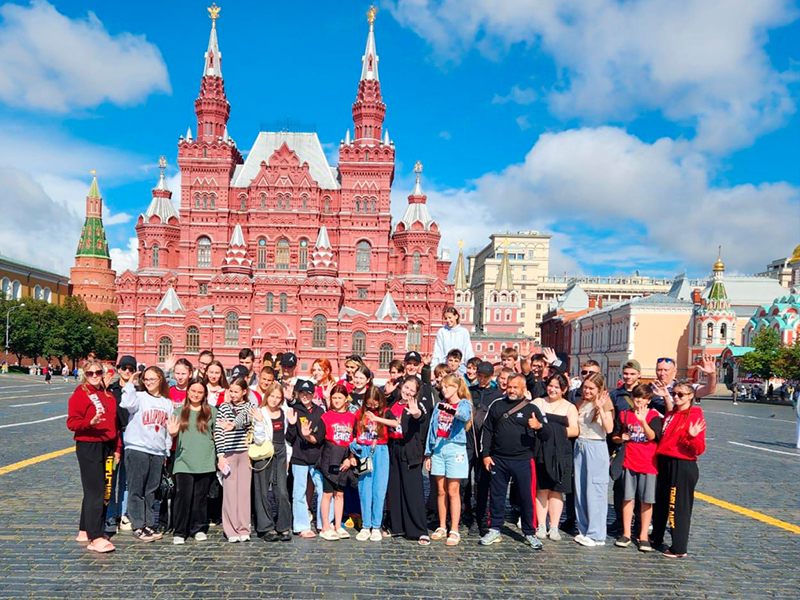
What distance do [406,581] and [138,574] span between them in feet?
8.93

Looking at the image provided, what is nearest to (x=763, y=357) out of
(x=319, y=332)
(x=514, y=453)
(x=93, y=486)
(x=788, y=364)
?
(x=788, y=364)

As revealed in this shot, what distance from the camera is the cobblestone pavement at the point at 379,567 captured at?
5752mm

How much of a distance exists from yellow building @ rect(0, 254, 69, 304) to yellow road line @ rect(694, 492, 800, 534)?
→ 258 ft

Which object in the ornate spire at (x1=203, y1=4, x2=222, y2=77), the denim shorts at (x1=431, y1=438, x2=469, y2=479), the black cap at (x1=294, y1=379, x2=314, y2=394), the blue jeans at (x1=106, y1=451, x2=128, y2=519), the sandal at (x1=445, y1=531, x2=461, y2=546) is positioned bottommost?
the sandal at (x1=445, y1=531, x2=461, y2=546)

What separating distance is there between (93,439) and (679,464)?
6763mm

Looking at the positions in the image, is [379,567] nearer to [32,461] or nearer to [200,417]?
[200,417]

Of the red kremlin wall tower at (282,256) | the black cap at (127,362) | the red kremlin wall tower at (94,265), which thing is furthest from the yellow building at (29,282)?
the black cap at (127,362)

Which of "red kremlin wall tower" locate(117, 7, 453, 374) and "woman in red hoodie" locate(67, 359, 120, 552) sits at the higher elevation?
"red kremlin wall tower" locate(117, 7, 453, 374)

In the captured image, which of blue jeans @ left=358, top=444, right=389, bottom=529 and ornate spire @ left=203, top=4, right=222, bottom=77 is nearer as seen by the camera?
blue jeans @ left=358, top=444, right=389, bottom=529

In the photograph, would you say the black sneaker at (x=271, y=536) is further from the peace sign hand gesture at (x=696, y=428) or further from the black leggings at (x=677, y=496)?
the peace sign hand gesture at (x=696, y=428)

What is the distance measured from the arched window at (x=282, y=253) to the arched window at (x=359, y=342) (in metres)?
8.88

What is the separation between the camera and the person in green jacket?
23.1 feet

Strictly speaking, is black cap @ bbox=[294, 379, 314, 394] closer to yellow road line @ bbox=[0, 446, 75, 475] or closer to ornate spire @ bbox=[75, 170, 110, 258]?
yellow road line @ bbox=[0, 446, 75, 475]

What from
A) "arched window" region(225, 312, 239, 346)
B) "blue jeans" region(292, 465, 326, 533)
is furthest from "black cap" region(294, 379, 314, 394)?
"arched window" region(225, 312, 239, 346)
